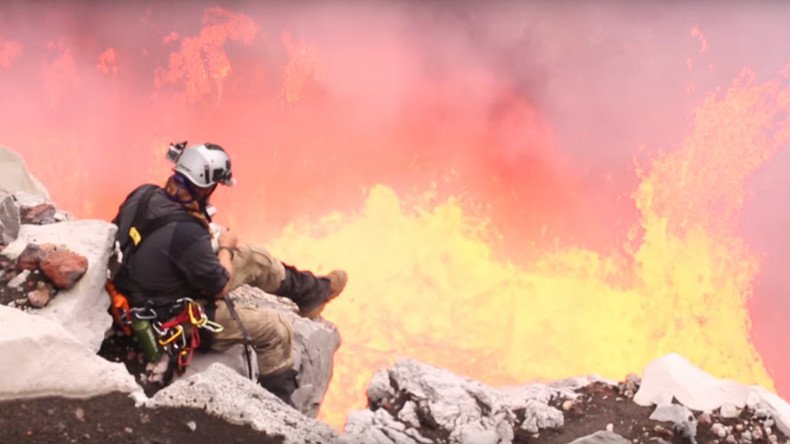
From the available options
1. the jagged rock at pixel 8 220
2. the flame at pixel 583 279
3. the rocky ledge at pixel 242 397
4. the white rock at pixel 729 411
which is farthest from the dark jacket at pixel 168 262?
the flame at pixel 583 279

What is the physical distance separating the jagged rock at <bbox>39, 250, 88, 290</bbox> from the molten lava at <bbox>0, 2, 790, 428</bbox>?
11.3m

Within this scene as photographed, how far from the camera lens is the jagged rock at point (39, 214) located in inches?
312

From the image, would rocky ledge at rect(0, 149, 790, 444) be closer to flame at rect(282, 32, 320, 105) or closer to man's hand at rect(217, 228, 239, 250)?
man's hand at rect(217, 228, 239, 250)

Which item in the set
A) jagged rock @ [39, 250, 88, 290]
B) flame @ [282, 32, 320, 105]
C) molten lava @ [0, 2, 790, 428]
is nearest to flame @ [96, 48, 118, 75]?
molten lava @ [0, 2, 790, 428]

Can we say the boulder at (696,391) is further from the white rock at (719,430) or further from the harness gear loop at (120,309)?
the harness gear loop at (120,309)

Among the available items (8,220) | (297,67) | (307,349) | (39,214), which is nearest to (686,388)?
(307,349)

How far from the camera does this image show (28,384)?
5.18 metres

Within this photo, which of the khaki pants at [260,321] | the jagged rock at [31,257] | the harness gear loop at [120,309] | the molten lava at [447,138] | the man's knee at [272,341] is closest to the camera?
the harness gear loop at [120,309]

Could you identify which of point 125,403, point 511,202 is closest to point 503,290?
point 511,202

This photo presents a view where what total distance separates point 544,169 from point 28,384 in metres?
16.2

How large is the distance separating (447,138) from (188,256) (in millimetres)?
13957

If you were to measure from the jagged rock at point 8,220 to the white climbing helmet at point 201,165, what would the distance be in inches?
77.6

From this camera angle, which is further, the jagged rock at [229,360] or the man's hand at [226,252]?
the jagged rock at [229,360]

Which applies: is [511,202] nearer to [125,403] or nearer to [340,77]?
[340,77]
